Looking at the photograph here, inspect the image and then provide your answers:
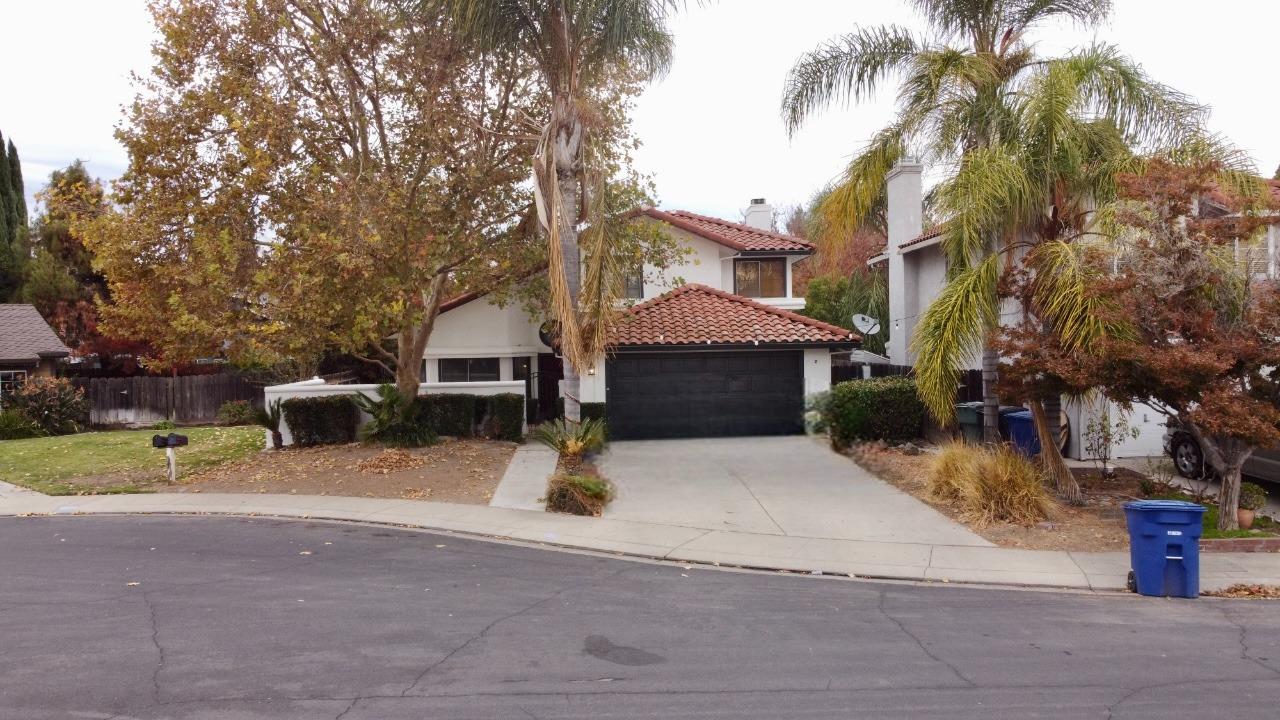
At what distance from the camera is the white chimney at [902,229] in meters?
23.1

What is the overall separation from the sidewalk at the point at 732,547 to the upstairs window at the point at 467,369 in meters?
9.57

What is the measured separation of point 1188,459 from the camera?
14.9 metres

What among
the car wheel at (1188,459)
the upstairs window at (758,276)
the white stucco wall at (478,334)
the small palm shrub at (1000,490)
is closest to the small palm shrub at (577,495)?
the small palm shrub at (1000,490)

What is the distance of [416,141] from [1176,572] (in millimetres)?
13433

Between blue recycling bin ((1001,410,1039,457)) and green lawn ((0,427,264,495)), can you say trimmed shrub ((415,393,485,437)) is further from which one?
blue recycling bin ((1001,410,1039,457))

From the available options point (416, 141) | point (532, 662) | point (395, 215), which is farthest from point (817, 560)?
point (416, 141)

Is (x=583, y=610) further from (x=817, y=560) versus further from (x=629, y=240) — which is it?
(x=629, y=240)

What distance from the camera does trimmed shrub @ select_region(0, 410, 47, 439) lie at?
78.0 ft

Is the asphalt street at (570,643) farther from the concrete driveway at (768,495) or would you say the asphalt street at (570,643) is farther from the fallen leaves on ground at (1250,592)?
the concrete driveway at (768,495)

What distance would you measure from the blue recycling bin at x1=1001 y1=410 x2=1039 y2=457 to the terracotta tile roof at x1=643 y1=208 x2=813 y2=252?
945 centimetres

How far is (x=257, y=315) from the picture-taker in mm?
15414

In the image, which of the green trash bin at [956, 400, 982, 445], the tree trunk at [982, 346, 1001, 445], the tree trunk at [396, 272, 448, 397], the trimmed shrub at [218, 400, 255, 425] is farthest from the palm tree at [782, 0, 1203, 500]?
the trimmed shrub at [218, 400, 255, 425]

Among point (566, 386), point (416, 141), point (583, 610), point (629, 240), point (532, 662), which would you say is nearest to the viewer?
point (532, 662)

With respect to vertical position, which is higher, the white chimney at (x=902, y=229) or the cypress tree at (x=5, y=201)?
the cypress tree at (x=5, y=201)
